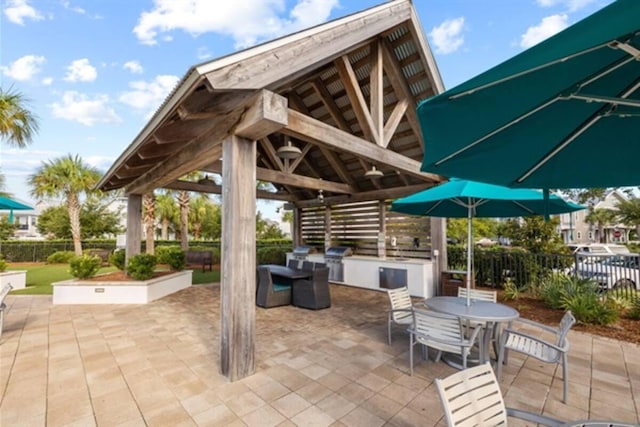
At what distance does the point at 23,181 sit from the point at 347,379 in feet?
57.6

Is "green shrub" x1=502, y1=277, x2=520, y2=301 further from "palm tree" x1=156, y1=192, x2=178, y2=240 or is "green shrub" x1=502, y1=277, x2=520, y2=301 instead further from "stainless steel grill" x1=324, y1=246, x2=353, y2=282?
"palm tree" x1=156, y1=192, x2=178, y2=240

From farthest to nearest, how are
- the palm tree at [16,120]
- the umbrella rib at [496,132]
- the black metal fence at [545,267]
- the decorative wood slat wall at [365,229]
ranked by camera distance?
the decorative wood slat wall at [365,229] → the palm tree at [16,120] → the black metal fence at [545,267] → the umbrella rib at [496,132]

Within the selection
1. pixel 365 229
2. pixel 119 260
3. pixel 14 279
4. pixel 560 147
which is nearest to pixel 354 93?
pixel 560 147

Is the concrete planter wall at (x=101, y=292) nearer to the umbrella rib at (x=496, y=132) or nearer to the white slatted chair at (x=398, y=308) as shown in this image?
the white slatted chair at (x=398, y=308)

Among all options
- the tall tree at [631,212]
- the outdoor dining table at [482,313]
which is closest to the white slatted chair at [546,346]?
the outdoor dining table at [482,313]

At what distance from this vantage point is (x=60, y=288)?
5.92 m

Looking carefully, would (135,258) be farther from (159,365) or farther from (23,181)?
(23,181)

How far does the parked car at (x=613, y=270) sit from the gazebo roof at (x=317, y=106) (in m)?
3.63

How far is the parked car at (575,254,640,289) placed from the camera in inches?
227

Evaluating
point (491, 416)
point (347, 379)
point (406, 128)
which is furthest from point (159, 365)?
point (406, 128)

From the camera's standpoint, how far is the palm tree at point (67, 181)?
12781 mm

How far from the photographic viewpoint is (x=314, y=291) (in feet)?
18.2

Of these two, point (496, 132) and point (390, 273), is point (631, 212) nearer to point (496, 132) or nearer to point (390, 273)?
point (390, 273)

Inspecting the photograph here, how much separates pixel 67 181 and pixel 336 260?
13220mm
